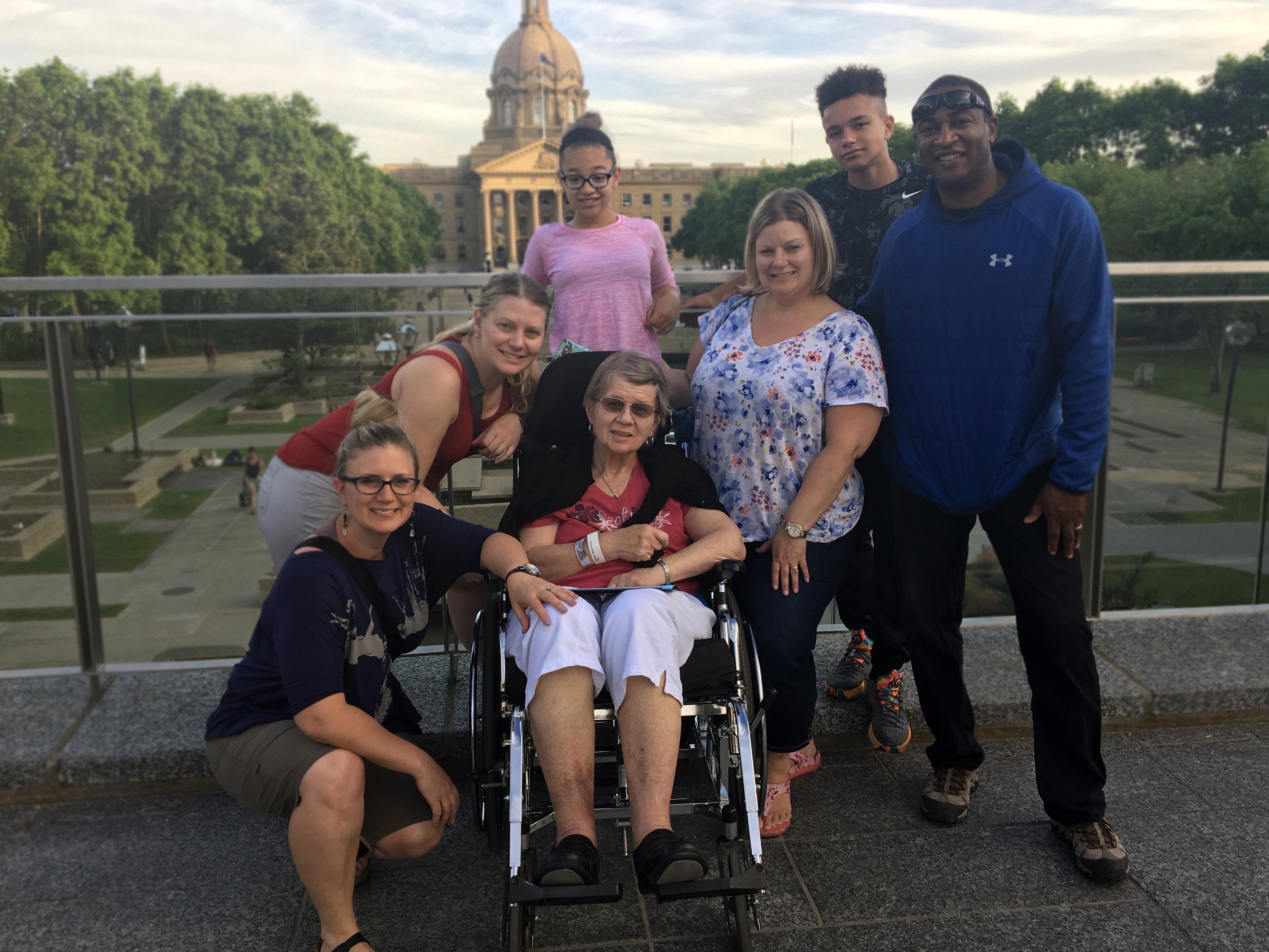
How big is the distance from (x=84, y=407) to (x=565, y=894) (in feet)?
8.22

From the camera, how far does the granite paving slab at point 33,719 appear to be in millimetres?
2973

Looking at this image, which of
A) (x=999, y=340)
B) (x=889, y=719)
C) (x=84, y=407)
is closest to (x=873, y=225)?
(x=999, y=340)

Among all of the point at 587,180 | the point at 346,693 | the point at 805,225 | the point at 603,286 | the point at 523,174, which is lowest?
the point at 346,693

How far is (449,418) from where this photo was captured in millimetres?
2732

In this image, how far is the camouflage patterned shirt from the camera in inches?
128

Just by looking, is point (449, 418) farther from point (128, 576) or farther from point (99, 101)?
point (99, 101)

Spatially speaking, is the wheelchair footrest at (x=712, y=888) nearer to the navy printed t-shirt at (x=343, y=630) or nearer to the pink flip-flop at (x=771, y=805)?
the pink flip-flop at (x=771, y=805)

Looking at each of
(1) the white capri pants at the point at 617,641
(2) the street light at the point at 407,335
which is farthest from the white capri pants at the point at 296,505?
(2) the street light at the point at 407,335

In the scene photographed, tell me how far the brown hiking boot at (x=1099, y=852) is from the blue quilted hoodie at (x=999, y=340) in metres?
0.90

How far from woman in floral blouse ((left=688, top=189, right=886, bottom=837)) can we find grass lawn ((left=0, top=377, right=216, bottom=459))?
2168mm

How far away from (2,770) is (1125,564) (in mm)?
5184

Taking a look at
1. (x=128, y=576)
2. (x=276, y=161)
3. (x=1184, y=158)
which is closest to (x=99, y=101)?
(x=276, y=161)

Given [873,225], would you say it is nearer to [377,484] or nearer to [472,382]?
[472,382]

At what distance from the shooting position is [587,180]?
11.1 ft
